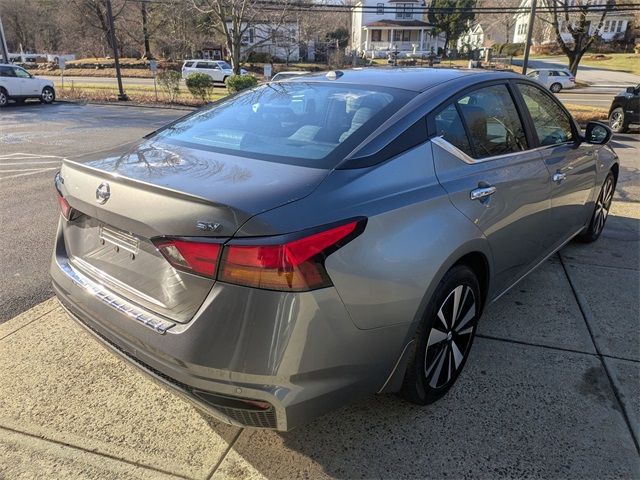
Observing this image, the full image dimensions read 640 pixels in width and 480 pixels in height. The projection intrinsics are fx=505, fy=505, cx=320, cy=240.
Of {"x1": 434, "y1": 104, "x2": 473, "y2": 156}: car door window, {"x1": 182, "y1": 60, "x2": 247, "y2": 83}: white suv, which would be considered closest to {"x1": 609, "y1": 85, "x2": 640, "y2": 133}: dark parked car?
{"x1": 434, "y1": 104, "x2": 473, "y2": 156}: car door window

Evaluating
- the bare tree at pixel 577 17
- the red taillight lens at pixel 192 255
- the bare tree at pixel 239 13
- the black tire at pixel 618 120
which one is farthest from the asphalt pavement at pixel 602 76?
the red taillight lens at pixel 192 255

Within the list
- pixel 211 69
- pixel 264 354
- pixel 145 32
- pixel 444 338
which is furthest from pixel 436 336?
pixel 145 32

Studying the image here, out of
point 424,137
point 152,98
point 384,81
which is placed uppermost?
point 384,81

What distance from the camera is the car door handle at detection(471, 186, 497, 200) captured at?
2.61m

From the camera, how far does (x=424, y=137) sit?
97.9 inches

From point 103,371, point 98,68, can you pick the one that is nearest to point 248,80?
point 103,371

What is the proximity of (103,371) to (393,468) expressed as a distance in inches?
68.6

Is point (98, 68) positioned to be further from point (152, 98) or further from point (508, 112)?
point (508, 112)

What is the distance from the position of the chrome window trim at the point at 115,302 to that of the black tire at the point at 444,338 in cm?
113

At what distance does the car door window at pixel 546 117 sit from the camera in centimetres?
353

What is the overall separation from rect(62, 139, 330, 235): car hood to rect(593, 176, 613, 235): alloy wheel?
12.6ft

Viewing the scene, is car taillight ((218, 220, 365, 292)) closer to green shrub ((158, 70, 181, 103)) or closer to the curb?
the curb

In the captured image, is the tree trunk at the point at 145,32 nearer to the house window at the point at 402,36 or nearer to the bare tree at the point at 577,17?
the house window at the point at 402,36

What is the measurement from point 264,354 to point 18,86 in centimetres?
2250
